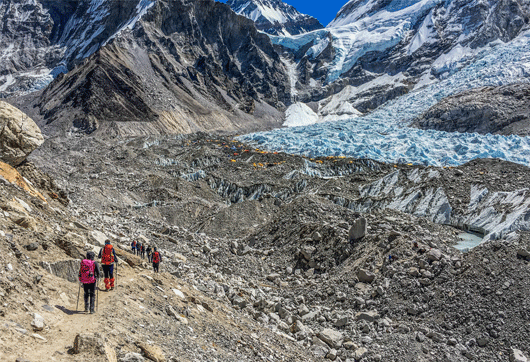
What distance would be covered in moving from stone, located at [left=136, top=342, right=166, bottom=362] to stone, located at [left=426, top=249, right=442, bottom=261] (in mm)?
8181

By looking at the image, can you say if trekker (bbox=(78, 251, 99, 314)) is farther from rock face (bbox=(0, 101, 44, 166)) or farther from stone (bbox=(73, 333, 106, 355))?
rock face (bbox=(0, 101, 44, 166))

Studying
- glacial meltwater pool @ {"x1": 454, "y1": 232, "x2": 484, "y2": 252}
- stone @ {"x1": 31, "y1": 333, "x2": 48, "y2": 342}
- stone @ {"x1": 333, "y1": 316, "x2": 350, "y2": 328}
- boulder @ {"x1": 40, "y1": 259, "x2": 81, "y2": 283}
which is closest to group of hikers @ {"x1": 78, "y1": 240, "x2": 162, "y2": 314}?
boulder @ {"x1": 40, "y1": 259, "x2": 81, "y2": 283}

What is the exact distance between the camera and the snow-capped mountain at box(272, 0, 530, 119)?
99.2 m

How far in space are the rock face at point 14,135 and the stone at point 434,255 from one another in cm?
1156

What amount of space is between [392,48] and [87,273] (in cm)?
12854

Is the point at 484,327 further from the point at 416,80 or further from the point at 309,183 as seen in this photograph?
the point at 416,80

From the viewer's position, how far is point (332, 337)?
973 centimetres

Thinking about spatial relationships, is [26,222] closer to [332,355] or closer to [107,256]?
[107,256]

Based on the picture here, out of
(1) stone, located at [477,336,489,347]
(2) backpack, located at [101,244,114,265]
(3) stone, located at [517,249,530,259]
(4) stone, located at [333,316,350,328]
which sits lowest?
(2) backpack, located at [101,244,114,265]

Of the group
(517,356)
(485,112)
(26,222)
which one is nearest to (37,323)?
(26,222)

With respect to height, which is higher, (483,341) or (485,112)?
(485,112)

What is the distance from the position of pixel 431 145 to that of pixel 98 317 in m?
44.9

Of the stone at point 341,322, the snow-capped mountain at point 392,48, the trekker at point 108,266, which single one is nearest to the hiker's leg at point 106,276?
the trekker at point 108,266

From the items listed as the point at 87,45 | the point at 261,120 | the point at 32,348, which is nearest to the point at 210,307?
the point at 32,348
